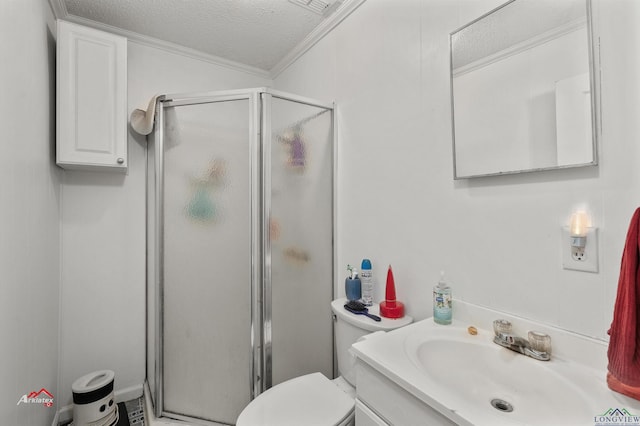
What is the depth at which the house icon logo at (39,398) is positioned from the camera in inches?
43.3

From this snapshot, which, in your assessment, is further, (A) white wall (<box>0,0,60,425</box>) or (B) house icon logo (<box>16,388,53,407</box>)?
(B) house icon logo (<box>16,388,53,407</box>)

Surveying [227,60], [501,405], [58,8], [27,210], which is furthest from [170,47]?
[501,405]

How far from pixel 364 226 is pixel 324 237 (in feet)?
0.93

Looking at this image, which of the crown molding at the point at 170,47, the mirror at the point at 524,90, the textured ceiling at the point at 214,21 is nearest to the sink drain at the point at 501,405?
the mirror at the point at 524,90

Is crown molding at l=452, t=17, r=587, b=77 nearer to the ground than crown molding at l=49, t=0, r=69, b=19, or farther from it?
nearer to the ground

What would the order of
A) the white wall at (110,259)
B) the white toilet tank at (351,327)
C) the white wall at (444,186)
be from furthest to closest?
the white wall at (110,259)
the white toilet tank at (351,327)
the white wall at (444,186)

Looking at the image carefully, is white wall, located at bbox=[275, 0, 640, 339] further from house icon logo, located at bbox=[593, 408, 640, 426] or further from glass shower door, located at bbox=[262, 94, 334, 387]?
house icon logo, located at bbox=[593, 408, 640, 426]

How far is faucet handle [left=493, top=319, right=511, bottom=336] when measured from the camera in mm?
933

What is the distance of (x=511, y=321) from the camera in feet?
3.11

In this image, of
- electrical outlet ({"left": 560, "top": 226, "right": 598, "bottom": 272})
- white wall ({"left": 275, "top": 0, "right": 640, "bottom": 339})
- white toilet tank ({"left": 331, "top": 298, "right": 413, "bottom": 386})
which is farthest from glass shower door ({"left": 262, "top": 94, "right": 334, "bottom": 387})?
electrical outlet ({"left": 560, "top": 226, "right": 598, "bottom": 272})

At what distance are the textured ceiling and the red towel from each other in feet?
5.54

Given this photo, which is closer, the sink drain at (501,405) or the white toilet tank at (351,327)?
the sink drain at (501,405)

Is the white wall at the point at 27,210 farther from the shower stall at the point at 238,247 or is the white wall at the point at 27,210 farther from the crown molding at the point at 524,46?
the crown molding at the point at 524,46

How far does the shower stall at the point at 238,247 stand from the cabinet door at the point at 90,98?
0.21 m
